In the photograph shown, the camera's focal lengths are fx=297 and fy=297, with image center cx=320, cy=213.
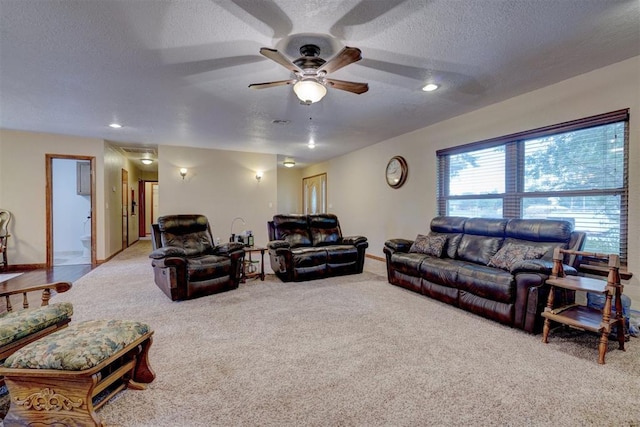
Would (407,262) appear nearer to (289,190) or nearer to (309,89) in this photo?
(309,89)

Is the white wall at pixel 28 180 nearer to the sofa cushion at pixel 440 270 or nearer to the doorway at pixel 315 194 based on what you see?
the doorway at pixel 315 194

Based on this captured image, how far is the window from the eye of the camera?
298 cm

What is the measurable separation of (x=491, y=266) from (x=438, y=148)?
238 cm

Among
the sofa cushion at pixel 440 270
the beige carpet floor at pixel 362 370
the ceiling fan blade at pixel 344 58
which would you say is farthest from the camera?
the sofa cushion at pixel 440 270

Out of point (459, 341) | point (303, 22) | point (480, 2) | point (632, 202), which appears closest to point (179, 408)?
point (459, 341)

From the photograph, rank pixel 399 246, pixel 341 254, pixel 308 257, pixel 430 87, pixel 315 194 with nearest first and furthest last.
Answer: pixel 430 87 < pixel 399 246 < pixel 308 257 < pixel 341 254 < pixel 315 194

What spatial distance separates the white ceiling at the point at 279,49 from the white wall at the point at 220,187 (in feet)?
7.09

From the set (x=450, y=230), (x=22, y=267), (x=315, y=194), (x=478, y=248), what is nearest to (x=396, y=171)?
(x=450, y=230)

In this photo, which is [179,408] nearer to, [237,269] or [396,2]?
[237,269]

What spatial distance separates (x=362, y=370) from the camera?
208 cm

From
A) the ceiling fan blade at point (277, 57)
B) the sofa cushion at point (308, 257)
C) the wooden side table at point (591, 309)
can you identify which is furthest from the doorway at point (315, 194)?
the wooden side table at point (591, 309)

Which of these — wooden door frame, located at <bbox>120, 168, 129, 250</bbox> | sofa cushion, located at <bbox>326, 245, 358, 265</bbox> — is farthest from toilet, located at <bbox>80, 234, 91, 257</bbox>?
sofa cushion, located at <bbox>326, 245, 358, 265</bbox>

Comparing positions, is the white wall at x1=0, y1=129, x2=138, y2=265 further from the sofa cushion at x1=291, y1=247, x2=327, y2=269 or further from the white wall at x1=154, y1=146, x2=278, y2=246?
the sofa cushion at x1=291, y1=247, x2=327, y2=269

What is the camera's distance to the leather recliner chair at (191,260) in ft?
11.6
